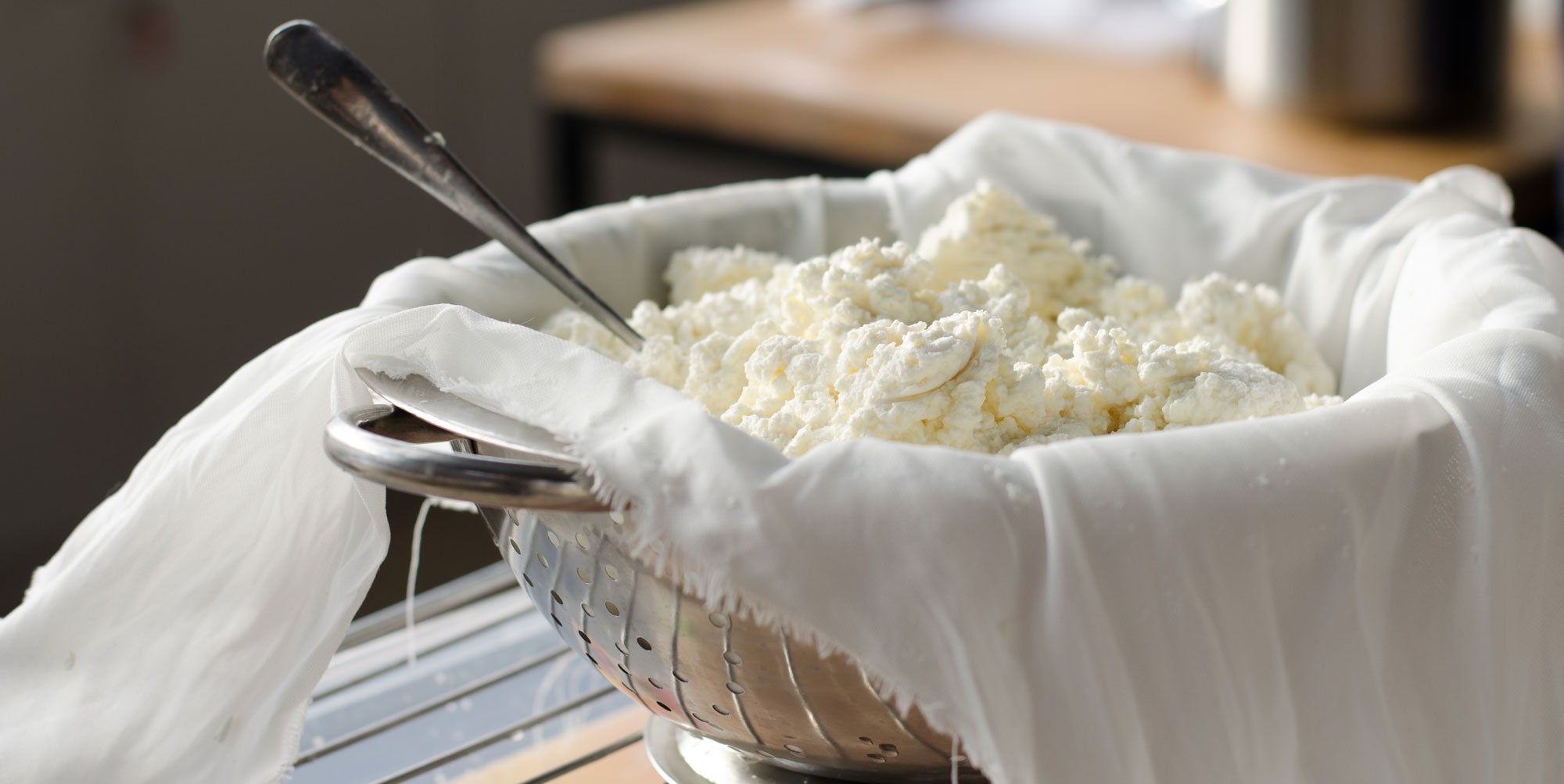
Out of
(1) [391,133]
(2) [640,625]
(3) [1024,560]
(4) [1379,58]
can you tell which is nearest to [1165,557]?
(3) [1024,560]

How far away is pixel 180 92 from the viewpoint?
185 centimetres

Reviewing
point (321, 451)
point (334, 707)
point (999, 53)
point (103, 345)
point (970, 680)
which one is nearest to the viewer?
point (970, 680)

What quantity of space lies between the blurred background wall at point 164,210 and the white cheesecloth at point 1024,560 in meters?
1.08

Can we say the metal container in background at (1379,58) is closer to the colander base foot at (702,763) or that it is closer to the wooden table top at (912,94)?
the wooden table top at (912,94)

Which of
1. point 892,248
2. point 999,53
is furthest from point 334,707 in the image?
point 999,53

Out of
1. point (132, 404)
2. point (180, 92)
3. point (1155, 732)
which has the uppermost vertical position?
point (1155, 732)

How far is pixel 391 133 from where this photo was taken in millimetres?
538

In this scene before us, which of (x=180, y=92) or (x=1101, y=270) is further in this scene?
(x=180, y=92)

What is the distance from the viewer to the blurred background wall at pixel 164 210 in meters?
1.74

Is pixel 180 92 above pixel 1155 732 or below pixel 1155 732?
below

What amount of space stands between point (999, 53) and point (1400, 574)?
3.81 feet

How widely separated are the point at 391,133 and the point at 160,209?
1.47 metres

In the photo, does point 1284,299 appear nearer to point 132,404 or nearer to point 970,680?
point 970,680

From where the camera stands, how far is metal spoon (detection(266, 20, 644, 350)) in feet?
1.69
